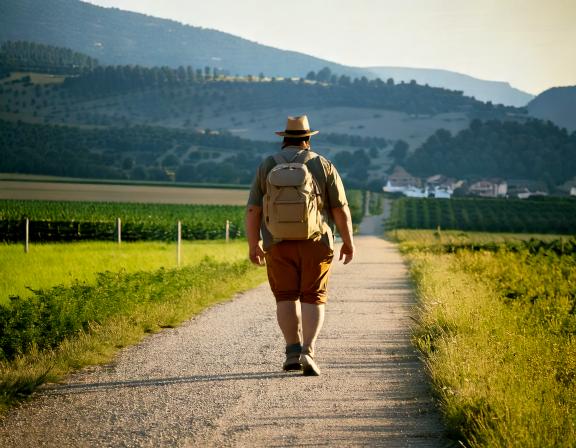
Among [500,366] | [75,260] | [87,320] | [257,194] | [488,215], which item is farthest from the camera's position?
[488,215]

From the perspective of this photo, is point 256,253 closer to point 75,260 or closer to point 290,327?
point 290,327

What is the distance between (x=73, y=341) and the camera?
36.3 ft

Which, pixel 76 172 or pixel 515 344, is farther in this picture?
pixel 76 172

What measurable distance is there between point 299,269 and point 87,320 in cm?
479

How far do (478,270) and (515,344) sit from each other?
1331 centimetres

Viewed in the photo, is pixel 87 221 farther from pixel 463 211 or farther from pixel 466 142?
pixel 466 142

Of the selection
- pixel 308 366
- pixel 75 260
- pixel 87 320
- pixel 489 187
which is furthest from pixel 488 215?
pixel 308 366

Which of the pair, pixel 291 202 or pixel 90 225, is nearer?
pixel 291 202

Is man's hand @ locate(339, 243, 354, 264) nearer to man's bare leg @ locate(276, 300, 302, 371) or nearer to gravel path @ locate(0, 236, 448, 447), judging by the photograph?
man's bare leg @ locate(276, 300, 302, 371)

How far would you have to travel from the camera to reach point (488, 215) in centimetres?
10531

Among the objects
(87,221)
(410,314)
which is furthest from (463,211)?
(410,314)

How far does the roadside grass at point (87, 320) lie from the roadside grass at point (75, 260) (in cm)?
254

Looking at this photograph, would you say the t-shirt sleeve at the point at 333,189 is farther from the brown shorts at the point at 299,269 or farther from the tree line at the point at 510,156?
the tree line at the point at 510,156

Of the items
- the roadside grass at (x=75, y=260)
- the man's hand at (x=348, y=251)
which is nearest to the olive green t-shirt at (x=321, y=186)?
the man's hand at (x=348, y=251)
